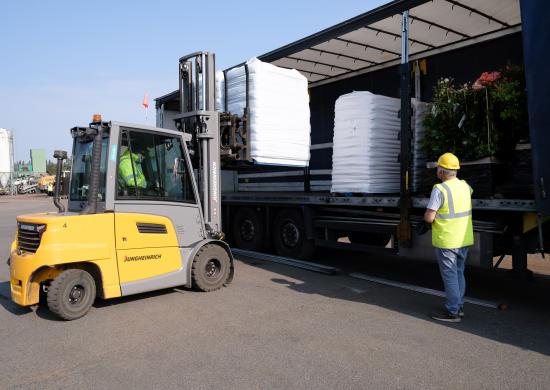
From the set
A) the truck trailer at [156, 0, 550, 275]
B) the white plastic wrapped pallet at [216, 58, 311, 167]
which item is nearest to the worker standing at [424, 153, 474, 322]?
the truck trailer at [156, 0, 550, 275]

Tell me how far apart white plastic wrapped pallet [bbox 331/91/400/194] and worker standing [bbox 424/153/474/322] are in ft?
5.05

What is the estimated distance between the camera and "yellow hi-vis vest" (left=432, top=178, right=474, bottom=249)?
4.54m

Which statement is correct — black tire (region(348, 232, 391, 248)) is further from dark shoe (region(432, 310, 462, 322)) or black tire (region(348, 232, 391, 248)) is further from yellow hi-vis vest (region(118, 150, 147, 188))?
yellow hi-vis vest (region(118, 150, 147, 188))

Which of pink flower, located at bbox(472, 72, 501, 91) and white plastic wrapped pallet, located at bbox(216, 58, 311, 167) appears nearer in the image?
pink flower, located at bbox(472, 72, 501, 91)

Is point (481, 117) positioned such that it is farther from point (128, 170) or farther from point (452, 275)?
point (128, 170)

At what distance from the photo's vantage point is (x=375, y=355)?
3740 mm

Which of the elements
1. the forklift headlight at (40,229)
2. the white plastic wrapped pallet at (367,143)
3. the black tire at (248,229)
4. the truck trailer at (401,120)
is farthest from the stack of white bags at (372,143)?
the forklift headlight at (40,229)

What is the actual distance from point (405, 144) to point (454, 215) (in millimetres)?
1433

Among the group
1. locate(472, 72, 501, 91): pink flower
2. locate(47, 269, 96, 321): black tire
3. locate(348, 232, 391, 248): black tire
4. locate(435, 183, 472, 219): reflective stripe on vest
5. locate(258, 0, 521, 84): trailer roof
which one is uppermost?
locate(258, 0, 521, 84): trailer roof

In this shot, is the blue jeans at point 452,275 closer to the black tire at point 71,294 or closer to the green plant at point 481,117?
the green plant at point 481,117

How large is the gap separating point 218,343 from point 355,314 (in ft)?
5.07

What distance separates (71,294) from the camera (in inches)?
186

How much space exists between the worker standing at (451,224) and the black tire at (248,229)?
445 centimetres

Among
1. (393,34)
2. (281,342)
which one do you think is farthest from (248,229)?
(281,342)
